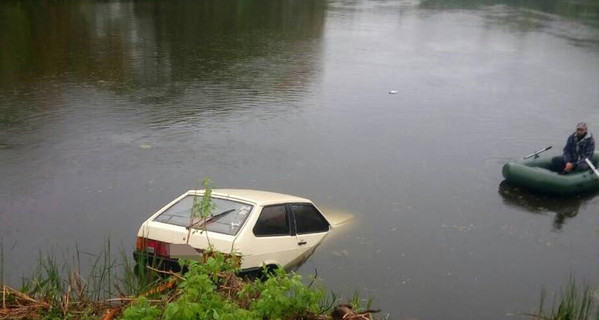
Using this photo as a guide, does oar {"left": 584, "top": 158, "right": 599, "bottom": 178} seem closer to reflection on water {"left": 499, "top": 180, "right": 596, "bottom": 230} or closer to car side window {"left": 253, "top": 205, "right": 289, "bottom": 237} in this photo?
reflection on water {"left": 499, "top": 180, "right": 596, "bottom": 230}

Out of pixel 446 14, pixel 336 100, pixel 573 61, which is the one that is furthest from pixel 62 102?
pixel 446 14

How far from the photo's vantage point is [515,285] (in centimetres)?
1156

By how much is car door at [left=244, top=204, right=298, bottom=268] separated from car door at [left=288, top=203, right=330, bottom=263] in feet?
0.68

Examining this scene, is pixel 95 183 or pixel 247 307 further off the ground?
pixel 247 307

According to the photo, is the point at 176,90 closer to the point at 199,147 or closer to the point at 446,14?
the point at 199,147

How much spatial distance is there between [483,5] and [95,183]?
60072 mm

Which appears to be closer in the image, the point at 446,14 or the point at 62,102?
the point at 62,102

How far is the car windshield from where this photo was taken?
9.84 metres

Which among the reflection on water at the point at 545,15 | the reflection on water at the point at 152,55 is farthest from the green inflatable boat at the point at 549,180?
the reflection on water at the point at 545,15

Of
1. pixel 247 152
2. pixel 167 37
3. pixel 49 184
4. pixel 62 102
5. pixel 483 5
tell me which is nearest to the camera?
pixel 49 184

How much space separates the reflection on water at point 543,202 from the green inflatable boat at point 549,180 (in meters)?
0.18

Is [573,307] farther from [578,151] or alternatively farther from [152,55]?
[152,55]

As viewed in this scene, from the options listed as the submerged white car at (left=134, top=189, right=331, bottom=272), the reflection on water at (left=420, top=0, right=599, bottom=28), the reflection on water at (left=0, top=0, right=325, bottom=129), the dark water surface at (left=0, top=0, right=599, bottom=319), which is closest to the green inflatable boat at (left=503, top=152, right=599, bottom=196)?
the dark water surface at (left=0, top=0, right=599, bottom=319)

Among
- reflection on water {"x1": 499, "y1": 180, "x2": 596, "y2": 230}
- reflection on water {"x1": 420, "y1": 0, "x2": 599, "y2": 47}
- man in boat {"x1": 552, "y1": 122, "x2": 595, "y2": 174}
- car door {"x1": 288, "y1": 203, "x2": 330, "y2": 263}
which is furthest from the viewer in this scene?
reflection on water {"x1": 420, "y1": 0, "x2": 599, "y2": 47}
